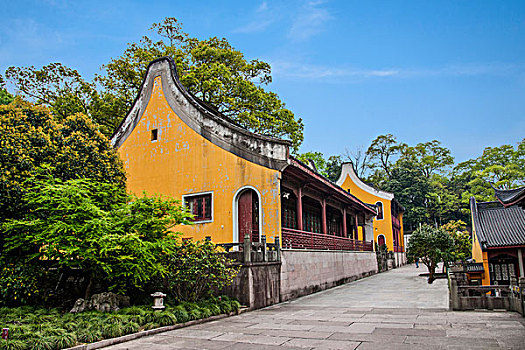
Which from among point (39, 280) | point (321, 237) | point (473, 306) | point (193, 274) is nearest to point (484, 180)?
point (321, 237)

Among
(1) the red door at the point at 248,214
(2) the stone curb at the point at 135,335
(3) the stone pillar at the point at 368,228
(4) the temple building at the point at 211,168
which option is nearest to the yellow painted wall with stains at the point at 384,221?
(3) the stone pillar at the point at 368,228

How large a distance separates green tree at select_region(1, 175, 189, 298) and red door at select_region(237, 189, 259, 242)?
4.04m

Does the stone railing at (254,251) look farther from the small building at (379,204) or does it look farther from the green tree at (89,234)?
the small building at (379,204)

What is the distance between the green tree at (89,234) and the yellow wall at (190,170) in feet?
13.4

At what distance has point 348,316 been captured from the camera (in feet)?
35.4

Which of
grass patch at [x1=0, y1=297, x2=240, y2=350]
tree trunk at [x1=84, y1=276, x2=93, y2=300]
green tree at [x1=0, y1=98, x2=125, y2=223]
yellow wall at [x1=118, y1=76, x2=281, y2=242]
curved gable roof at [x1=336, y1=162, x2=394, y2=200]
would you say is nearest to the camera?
grass patch at [x1=0, y1=297, x2=240, y2=350]

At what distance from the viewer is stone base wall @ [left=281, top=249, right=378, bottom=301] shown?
47.7ft

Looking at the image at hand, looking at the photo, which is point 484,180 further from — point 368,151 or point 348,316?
point 348,316

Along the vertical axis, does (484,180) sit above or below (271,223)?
above

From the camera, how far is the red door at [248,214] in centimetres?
1493

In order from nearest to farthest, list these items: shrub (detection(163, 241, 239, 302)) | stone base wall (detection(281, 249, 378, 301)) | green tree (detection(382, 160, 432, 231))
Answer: shrub (detection(163, 241, 239, 302)) → stone base wall (detection(281, 249, 378, 301)) → green tree (detection(382, 160, 432, 231))

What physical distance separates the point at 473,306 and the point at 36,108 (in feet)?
43.6

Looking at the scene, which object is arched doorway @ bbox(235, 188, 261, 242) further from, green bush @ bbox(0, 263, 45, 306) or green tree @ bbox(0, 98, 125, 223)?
green bush @ bbox(0, 263, 45, 306)

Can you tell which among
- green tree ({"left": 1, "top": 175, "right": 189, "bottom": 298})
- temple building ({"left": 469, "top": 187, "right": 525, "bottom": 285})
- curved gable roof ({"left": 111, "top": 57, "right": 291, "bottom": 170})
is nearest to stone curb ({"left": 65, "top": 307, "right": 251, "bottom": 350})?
green tree ({"left": 1, "top": 175, "right": 189, "bottom": 298})
